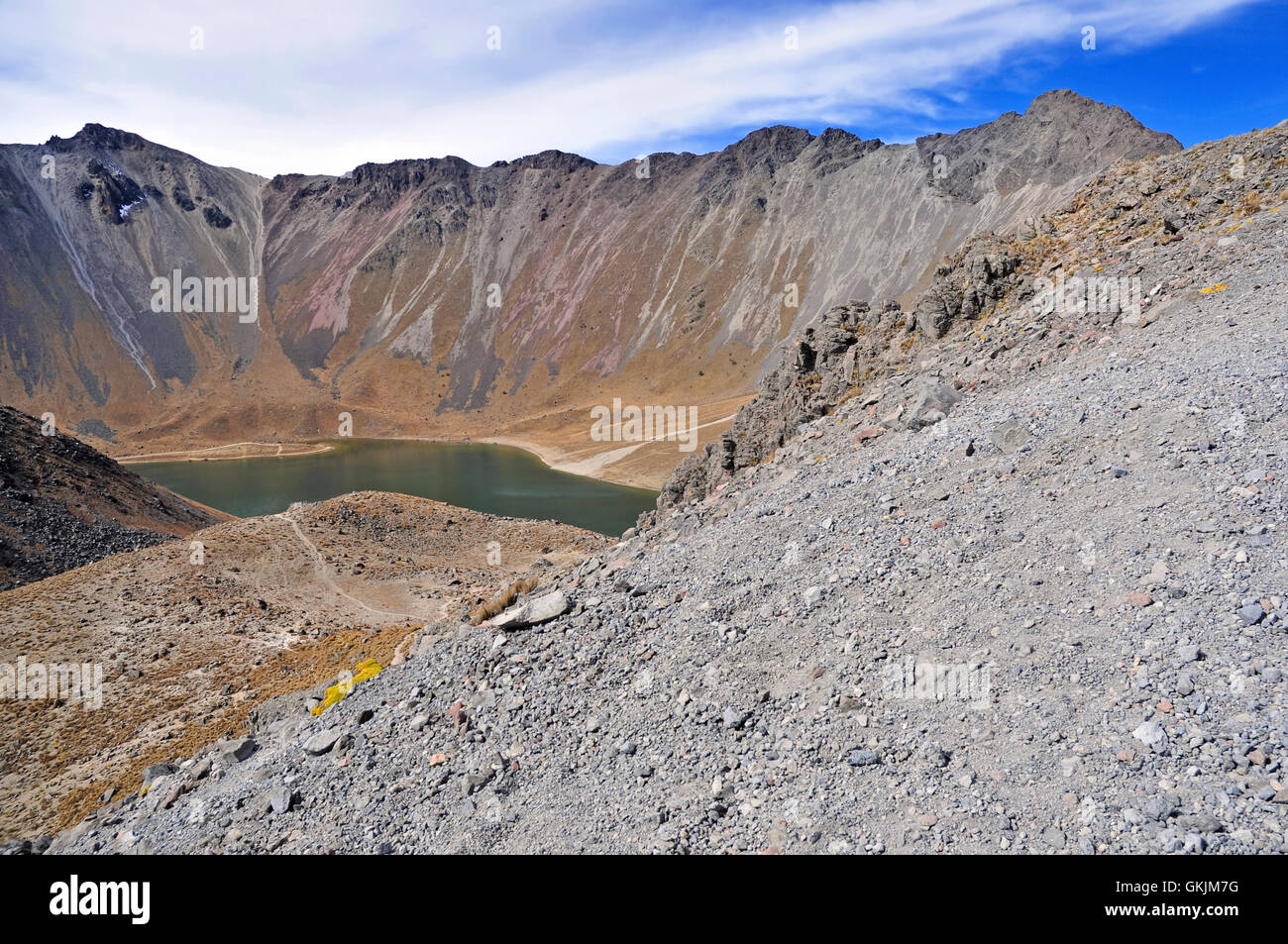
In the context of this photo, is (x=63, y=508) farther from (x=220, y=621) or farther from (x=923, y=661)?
(x=923, y=661)

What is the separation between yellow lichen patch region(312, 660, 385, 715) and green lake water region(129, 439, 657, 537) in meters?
40.1

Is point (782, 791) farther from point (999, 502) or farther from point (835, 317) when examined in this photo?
point (835, 317)

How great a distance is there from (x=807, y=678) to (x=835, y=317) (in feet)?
52.8

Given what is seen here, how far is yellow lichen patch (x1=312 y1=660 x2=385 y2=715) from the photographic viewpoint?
39.5ft

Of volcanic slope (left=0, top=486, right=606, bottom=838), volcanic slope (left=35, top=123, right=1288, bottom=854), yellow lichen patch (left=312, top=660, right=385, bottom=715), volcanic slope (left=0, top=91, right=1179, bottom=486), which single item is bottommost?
volcanic slope (left=0, top=486, right=606, bottom=838)

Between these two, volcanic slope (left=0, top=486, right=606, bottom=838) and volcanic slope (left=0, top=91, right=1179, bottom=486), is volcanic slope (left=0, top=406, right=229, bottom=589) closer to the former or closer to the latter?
volcanic slope (left=0, top=486, right=606, bottom=838)

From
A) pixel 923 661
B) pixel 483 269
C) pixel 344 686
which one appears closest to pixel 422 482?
pixel 344 686

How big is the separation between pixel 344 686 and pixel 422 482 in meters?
71.2

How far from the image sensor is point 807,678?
832cm

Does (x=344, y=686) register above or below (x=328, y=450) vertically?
below

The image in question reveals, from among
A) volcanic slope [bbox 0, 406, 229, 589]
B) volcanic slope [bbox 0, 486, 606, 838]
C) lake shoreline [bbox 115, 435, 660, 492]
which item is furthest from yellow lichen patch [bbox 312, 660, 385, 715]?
lake shoreline [bbox 115, 435, 660, 492]

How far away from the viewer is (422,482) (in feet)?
265

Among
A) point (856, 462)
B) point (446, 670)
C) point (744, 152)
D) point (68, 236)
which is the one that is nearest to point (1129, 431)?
point (856, 462)

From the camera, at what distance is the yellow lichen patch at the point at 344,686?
39.5 feet
